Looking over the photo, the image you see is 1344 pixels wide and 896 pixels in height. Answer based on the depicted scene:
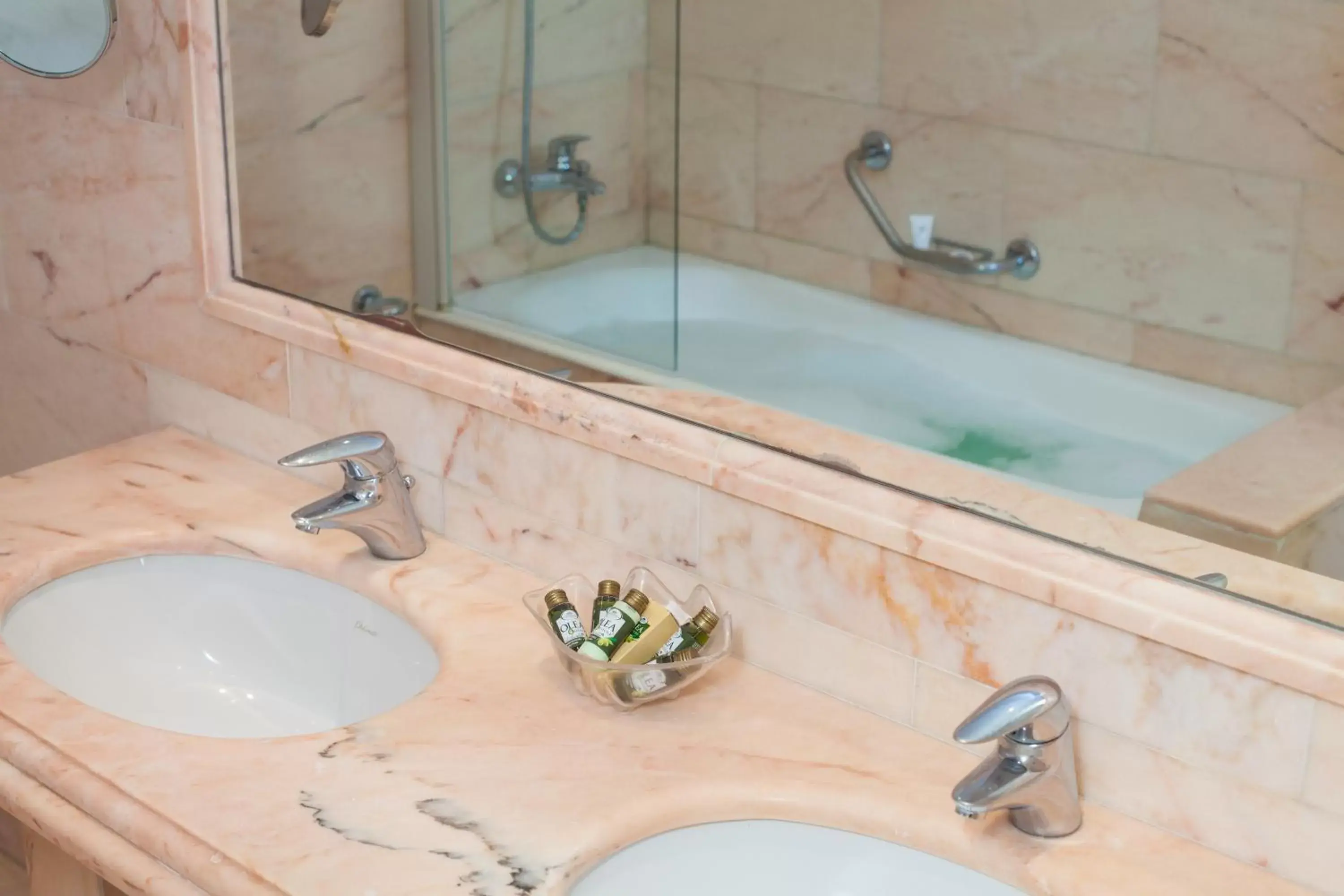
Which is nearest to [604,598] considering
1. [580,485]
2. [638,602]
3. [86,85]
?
[638,602]

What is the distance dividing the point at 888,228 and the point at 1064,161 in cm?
16

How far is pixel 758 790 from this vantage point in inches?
49.2

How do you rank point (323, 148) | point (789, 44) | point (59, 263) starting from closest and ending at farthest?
1. point (789, 44)
2. point (323, 148)
3. point (59, 263)

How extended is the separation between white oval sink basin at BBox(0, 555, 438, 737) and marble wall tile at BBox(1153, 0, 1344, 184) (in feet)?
2.61

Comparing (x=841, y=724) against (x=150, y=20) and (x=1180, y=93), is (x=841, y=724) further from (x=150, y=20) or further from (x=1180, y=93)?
(x=150, y=20)

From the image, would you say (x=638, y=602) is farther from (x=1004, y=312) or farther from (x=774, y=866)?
(x=1004, y=312)

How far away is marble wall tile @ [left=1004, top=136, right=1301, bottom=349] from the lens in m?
1.28

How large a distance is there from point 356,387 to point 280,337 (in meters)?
0.12

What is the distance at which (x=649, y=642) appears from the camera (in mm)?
1349

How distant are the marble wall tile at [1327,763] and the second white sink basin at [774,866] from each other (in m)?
0.24

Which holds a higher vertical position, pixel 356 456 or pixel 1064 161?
pixel 1064 161

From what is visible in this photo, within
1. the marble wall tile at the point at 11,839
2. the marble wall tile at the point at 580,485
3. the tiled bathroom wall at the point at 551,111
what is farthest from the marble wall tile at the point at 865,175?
the marble wall tile at the point at 11,839

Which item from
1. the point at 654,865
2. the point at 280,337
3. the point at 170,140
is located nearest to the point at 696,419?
the point at 654,865

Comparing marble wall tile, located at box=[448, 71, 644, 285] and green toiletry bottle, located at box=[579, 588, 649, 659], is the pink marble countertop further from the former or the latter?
marble wall tile, located at box=[448, 71, 644, 285]
